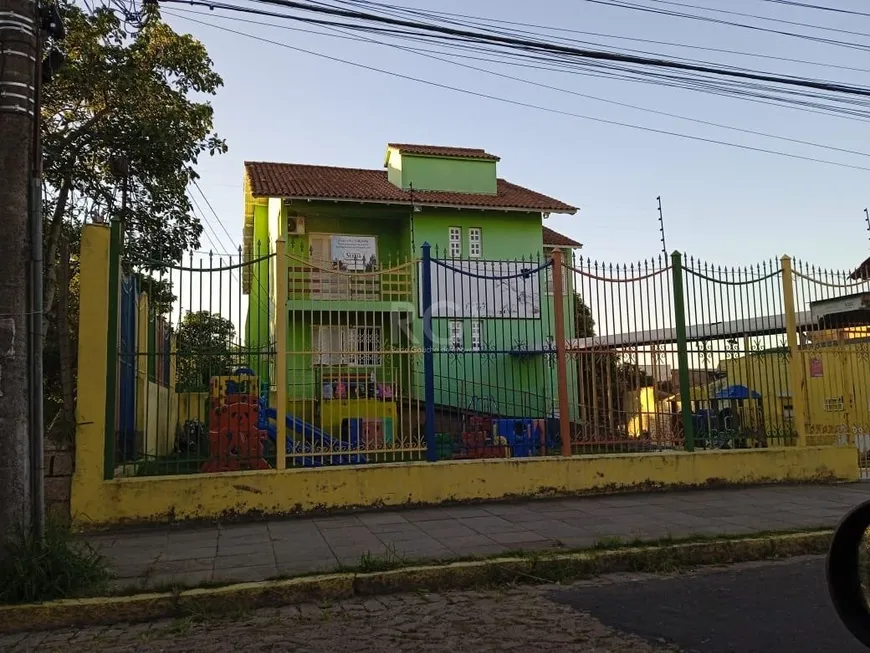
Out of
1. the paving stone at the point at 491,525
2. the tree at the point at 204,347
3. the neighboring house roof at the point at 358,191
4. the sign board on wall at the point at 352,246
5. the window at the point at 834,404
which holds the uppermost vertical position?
the neighboring house roof at the point at 358,191

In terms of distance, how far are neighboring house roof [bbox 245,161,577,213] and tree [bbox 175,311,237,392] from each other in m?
12.6

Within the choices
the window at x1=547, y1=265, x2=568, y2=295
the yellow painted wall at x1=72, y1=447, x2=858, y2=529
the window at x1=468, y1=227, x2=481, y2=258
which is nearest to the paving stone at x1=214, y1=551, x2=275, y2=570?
the yellow painted wall at x1=72, y1=447, x2=858, y2=529

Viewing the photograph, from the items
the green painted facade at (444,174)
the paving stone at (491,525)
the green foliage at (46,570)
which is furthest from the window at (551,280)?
the green painted facade at (444,174)

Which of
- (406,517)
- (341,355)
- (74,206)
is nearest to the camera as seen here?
(406,517)

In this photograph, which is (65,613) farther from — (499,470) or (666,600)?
(499,470)

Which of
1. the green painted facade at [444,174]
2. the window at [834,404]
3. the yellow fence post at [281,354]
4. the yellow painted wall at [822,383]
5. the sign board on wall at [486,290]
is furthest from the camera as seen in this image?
the green painted facade at [444,174]

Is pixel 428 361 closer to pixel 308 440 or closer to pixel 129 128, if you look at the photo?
pixel 308 440

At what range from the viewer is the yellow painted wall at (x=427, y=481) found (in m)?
7.23

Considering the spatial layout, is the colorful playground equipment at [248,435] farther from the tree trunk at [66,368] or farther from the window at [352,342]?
the tree trunk at [66,368]

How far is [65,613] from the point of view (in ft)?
15.4

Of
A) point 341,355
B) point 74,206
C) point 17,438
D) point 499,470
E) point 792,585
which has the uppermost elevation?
point 74,206

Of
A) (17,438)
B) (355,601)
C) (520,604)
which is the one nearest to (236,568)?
(355,601)

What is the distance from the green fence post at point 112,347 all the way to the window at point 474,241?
52.4ft

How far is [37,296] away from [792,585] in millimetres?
5952
